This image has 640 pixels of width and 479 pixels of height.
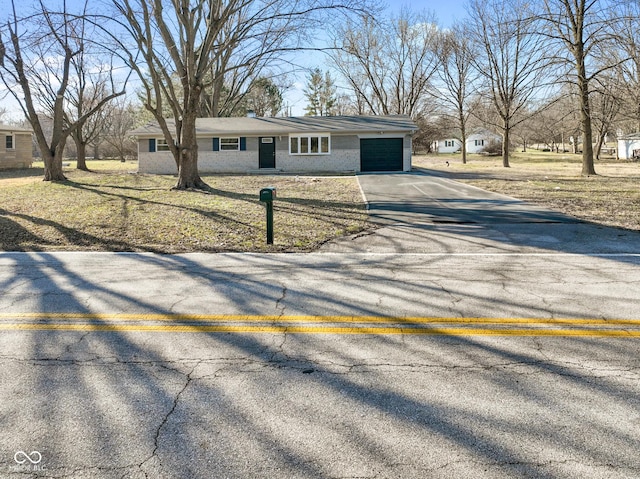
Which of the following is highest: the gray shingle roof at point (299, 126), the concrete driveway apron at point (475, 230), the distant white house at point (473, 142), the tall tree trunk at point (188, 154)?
the distant white house at point (473, 142)

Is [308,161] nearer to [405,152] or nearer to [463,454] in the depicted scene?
[405,152]

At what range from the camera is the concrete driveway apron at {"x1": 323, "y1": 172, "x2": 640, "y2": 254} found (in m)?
8.50

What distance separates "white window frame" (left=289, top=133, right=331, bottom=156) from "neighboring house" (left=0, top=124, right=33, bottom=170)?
68.3 feet

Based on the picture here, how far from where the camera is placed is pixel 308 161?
1168 inches

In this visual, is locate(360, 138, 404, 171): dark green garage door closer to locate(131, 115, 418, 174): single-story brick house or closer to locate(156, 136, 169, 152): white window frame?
locate(131, 115, 418, 174): single-story brick house

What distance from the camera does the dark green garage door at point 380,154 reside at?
2912 centimetres

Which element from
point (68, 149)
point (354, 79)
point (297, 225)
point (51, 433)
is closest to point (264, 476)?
point (51, 433)

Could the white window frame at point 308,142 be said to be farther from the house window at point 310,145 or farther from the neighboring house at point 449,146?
the neighboring house at point 449,146

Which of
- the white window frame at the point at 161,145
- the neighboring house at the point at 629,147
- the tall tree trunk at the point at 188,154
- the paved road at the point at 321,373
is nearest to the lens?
the paved road at the point at 321,373

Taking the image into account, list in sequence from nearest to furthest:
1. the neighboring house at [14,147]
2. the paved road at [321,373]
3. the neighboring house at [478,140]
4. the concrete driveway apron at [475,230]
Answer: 1. the paved road at [321,373]
2. the concrete driveway apron at [475,230]
3. the neighboring house at [14,147]
4. the neighboring house at [478,140]

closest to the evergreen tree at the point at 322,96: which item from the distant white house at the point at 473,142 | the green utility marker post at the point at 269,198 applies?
the distant white house at the point at 473,142

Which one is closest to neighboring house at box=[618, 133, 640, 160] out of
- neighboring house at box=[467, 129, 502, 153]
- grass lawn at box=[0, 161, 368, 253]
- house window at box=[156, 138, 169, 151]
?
neighboring house at box=[467, 129, 502, 153]

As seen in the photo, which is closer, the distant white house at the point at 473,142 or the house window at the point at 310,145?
the house window at the point at 310,145

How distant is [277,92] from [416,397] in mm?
54030
